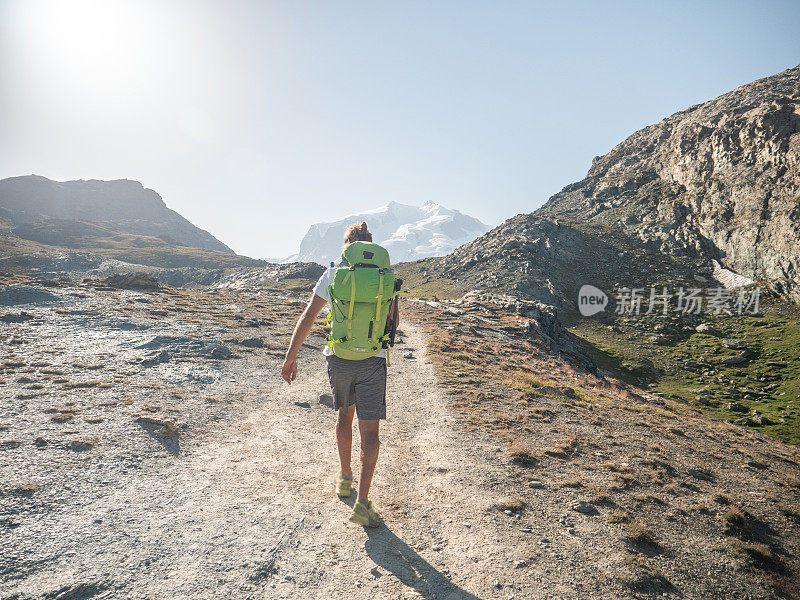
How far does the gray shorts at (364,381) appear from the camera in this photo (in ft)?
17.8

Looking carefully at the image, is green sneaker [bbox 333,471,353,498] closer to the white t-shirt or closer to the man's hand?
the man's hand

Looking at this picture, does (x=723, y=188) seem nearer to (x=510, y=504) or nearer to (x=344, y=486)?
(x=510, y=504)

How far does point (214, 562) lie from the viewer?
459 centimetres

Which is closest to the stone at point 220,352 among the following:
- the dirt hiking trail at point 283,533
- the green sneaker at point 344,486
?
the dirt hiking trail at point 283,533

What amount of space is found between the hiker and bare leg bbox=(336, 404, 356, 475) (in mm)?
18

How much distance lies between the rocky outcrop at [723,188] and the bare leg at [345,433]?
88.3 m

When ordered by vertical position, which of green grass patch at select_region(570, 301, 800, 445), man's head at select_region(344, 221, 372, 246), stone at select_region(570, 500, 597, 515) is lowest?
green grass patch at select_region(570, 301, 800, 445)

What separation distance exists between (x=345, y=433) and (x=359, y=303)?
2.36 meters

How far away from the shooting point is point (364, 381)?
5457 millimetres

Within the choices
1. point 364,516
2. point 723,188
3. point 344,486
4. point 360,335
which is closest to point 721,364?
point 723,188

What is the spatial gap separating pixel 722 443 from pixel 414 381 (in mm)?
12225

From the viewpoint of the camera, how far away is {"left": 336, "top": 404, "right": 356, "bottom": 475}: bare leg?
19.2ft

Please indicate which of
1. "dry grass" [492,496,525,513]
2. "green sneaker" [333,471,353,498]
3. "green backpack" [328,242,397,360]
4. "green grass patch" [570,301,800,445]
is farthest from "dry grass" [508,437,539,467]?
"green grass patch" [570,301,800,445]

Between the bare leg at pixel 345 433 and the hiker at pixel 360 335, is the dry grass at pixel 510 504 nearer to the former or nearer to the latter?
the hiker at pixel 360 335
